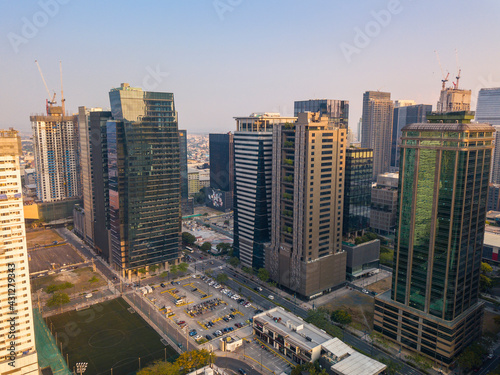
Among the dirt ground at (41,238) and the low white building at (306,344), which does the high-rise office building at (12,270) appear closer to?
the low white building at (306,344)

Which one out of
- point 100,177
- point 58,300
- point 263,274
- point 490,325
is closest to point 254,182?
point 263,274

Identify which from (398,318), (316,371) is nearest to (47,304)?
(316,371)

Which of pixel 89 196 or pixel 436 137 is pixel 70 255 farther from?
pixel 436 137

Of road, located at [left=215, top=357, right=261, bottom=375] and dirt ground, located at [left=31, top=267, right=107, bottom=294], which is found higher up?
dirt ground, located at [left=31, top=267, right=107, bottom=294]

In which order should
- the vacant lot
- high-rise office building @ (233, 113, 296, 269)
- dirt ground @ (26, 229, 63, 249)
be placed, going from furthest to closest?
dirt ground @ (26, 229, 63, 249) < the vacant lot < high-rise office building @ (233, 113, 296, 269)

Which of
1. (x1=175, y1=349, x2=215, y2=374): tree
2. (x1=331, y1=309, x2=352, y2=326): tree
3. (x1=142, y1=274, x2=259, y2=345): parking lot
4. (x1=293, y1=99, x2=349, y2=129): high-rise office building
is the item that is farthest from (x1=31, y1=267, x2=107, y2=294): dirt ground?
(x1=293, y1=99, x2=349, y2=129): high-rise office building

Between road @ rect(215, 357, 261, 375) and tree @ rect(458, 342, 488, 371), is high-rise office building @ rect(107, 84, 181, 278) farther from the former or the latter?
tree @ rect(458, 342, 488, 371)

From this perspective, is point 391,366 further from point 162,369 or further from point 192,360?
point 162,369
